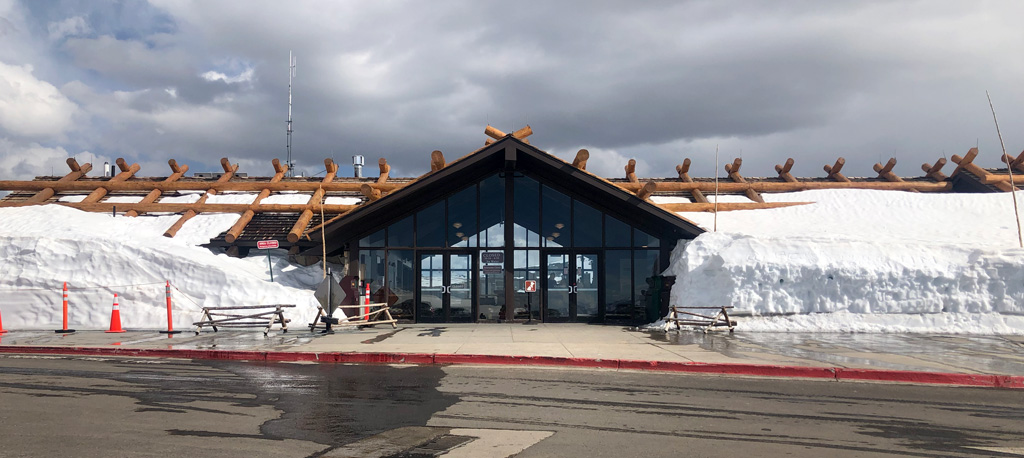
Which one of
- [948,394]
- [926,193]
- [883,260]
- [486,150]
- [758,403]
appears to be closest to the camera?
[758,403]

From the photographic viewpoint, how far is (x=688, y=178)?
23500 millimetres

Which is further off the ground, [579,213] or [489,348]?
[579,213]

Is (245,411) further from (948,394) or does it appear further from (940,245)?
(940,245)

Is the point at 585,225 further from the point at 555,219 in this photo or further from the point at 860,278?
the point at 860,278

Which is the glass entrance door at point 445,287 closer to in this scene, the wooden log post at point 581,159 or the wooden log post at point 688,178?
the wooden log post at point 581,159

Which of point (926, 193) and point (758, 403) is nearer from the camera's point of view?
point (758, 403)

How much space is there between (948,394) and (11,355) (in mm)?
14997

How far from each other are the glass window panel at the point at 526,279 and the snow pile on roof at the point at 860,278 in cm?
383

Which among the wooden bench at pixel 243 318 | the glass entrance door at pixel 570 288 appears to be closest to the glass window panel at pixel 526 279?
the glass entrance door at pixel 570 288

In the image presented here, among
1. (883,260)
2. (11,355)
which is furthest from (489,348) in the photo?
(883,260)

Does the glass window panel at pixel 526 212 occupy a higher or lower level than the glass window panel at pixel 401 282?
higher

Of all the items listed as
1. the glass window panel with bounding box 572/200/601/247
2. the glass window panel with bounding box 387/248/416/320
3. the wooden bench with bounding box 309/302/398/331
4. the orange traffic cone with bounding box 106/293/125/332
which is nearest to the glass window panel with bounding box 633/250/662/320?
the glass window panel with bounding box 572/200/601/247

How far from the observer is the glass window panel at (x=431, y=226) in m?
18.4

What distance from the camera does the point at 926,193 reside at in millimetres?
23203
